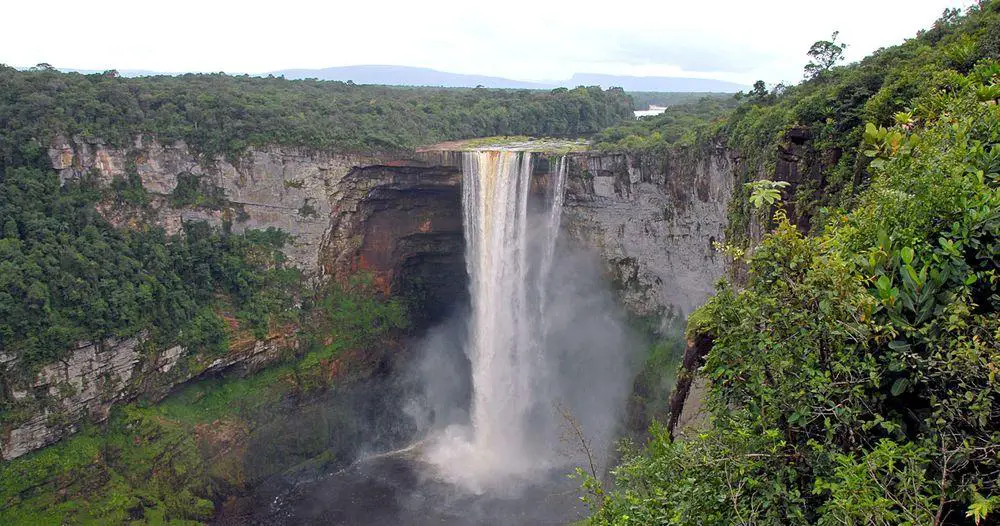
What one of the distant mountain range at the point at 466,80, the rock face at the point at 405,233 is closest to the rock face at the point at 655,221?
the rock face at the point at 405,233

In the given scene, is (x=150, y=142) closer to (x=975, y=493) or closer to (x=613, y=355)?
(x=613, y=355)

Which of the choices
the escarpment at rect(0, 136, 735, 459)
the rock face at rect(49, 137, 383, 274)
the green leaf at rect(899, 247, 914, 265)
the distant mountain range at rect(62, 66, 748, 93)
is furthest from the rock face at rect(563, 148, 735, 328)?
the distant mountain range at rect(62, 66, 748, 93)

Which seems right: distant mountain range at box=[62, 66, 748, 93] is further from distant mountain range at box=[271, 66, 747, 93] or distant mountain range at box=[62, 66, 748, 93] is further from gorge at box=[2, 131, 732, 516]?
gorge at box=[2, 131, 732, 516]

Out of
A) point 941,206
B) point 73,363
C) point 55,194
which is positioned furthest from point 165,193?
point 941,206

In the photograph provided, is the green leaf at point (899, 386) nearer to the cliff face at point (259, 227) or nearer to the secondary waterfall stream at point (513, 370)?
the secondary waterfall stream at point (513, 370)

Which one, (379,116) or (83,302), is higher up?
(379,116)

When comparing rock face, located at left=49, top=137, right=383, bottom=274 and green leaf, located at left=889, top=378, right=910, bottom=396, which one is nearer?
green leaf, located at left=889, top=378, right=910, bottom=396

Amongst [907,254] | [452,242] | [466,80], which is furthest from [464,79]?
[907,254]
